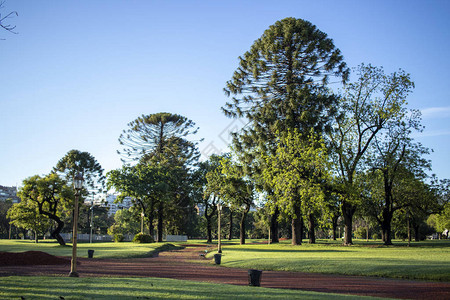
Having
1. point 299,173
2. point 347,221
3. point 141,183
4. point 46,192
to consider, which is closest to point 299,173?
point 299,173

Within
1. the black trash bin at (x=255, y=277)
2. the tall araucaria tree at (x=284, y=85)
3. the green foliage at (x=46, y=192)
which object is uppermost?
the tall araucaria tree at (x=284, y=85)

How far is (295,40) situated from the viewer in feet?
123

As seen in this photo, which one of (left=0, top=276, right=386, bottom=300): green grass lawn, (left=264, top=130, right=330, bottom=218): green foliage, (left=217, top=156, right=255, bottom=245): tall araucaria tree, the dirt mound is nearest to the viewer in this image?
(left=0, top=276, right=386, bottom=300): green grass lawn

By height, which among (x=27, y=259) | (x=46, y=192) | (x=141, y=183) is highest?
(x=141, y=183)

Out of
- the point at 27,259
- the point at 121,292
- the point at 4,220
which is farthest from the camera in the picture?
the point at 4,220

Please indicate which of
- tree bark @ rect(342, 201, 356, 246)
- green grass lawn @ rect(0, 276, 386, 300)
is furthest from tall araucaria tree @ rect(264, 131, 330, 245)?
green grass lawn @ rect(0, 276, 386, 300)

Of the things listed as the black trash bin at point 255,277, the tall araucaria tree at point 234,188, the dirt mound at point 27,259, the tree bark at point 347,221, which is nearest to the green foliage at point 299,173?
the tree bark at point 347,221

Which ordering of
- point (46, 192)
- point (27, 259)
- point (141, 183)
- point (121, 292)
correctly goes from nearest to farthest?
point (121, 292) < point (27, 259) < point (46, 192) < point (141, 183)

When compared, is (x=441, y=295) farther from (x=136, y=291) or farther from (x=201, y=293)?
(x=136, y=291)

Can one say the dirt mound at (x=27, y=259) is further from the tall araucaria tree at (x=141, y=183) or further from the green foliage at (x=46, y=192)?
the tall araucaria tree at (x=141, y=183)

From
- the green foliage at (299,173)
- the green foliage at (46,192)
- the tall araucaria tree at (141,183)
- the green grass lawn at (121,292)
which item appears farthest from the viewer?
the tall araucaria tree at (141,183)

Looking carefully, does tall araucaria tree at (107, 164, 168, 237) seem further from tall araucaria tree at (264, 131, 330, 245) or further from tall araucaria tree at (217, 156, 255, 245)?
tall araucaria tree at (264, 131, 330, 245)

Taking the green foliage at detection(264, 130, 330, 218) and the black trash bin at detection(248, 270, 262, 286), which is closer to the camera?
the black trash bin at detection(248, 270, 262, 286)

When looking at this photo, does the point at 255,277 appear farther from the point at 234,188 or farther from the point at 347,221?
the point at 234,188
